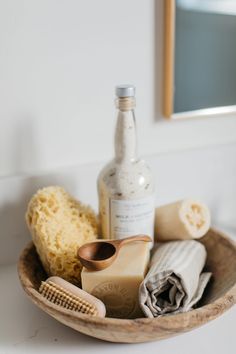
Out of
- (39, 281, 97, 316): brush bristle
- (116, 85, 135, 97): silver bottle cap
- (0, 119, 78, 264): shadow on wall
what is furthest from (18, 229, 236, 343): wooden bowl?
(116, 85, 135, 97): silver bottle cap

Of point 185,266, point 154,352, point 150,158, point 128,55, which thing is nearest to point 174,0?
point 128,55

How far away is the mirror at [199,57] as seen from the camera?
0.68 meters

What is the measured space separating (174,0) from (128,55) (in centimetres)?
11

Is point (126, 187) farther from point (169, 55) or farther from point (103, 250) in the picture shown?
point (169, 55)

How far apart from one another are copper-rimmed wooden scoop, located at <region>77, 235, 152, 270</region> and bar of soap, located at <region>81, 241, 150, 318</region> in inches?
0.4

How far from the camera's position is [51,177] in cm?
67

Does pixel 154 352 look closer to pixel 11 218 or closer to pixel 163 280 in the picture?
pixel 163 280

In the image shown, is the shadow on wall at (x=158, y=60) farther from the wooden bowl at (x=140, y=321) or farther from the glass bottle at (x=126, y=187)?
the wooden bowl at (x=140, y=321)

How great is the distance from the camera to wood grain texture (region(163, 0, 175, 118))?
66cm

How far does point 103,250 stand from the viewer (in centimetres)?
57

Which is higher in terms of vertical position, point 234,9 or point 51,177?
point 234,9

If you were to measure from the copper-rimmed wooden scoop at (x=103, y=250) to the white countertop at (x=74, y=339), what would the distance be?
0.09 meters

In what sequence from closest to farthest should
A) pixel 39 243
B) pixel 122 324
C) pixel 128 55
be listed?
pixel 122 324
pixel 39 243
pixel 128 55

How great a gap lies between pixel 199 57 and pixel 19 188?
1.17 feet
